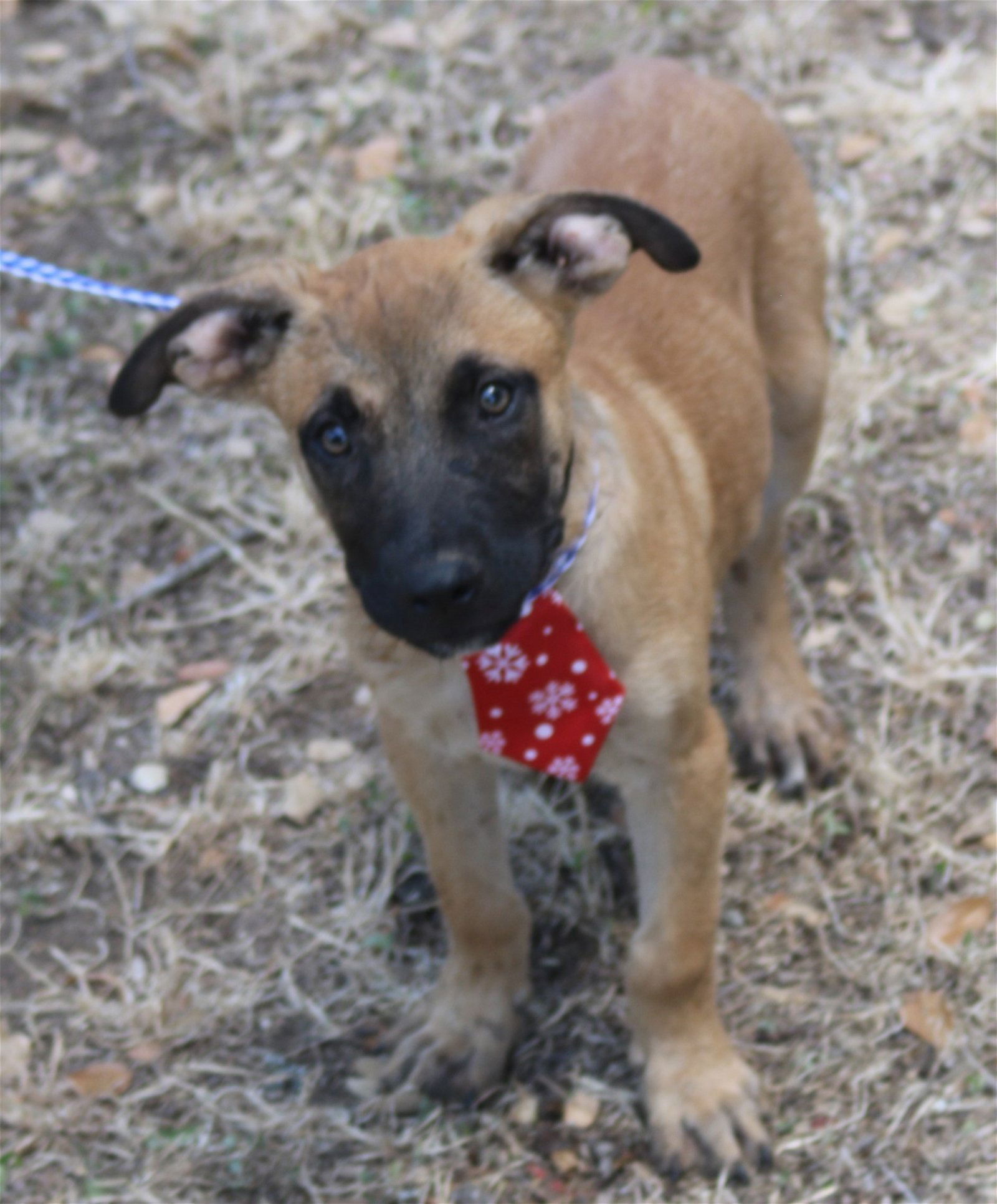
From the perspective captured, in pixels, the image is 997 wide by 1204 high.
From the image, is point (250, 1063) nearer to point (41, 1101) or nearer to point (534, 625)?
point (41, 1101)

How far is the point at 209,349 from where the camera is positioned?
12.2 ft

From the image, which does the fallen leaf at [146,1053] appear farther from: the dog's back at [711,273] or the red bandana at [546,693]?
the dog's back at [711,273]

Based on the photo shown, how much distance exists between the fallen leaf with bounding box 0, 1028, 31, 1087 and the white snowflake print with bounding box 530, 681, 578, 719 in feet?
6.48

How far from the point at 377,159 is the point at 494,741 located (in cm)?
434

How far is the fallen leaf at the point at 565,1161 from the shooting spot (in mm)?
4039

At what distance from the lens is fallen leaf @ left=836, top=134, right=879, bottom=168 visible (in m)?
6.91

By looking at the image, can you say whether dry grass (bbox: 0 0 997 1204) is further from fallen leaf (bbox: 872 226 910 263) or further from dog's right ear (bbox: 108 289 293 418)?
dog's right ear (bbox: 108 289 293 418)

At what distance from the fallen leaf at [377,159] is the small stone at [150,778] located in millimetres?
3163

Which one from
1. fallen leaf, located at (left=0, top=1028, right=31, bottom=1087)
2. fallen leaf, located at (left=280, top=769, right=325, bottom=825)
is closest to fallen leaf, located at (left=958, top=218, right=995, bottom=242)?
fallen leaf, located at (left=280, top=769, right=325, bottom=825)

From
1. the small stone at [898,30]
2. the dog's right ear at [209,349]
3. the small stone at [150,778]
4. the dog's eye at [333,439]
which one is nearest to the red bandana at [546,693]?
the dog's eye at [333,439]

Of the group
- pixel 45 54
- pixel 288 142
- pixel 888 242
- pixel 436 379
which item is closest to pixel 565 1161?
pixel 436 379

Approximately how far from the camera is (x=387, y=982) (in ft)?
15.2

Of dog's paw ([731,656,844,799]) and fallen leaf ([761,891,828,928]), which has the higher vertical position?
dog's paw ([731,656,844,799])

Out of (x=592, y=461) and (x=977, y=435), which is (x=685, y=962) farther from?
(x=977, y=435)
